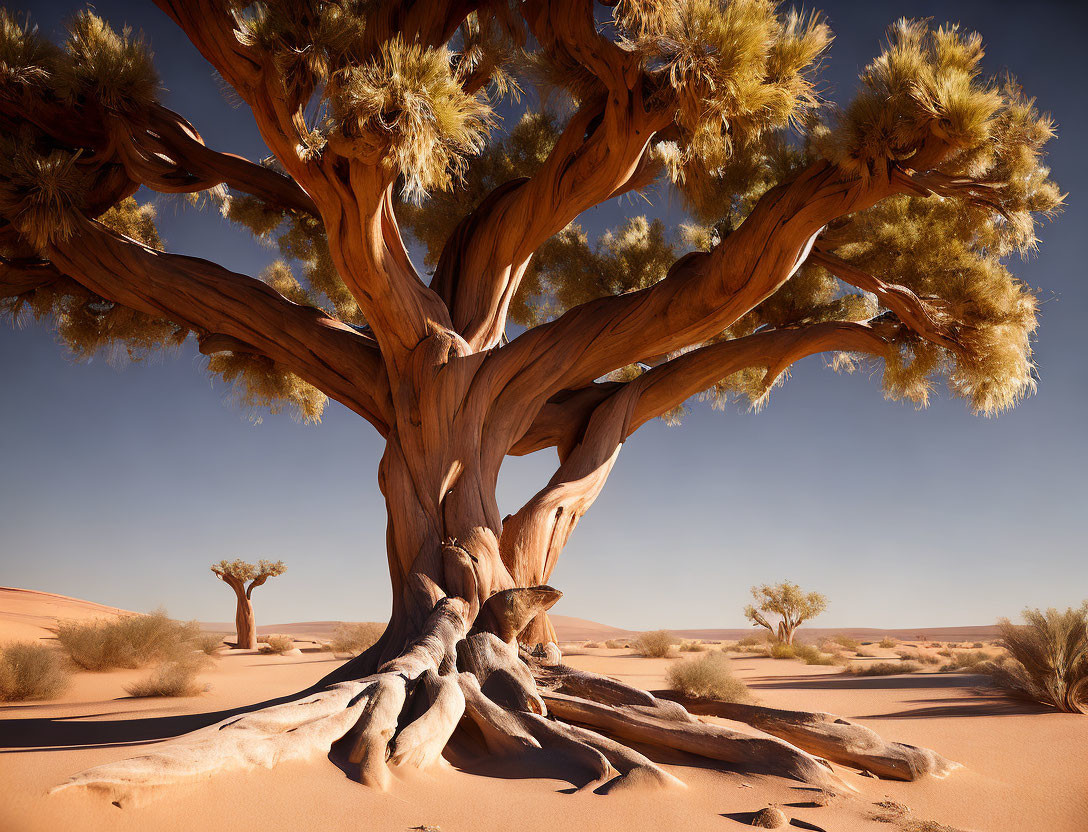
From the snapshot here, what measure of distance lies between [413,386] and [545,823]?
13.6ft

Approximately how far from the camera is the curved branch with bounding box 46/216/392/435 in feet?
23.2

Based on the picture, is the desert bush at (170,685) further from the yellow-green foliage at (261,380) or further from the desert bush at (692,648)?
the desert bush at (692,648)

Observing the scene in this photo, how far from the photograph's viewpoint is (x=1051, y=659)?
739 cm

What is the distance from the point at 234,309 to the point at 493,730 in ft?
17.3

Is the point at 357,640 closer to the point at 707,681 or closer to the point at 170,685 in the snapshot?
the point at 170,685

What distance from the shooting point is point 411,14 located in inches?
250

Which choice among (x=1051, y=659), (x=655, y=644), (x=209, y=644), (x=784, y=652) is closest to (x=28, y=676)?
(x=209, y=644)

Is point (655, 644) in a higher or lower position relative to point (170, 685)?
lower

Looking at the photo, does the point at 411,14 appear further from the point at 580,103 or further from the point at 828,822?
the point at 828,822

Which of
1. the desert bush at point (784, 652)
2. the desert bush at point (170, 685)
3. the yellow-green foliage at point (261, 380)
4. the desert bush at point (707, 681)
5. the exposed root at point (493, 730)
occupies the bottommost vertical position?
the desert bush at point (784, 652)

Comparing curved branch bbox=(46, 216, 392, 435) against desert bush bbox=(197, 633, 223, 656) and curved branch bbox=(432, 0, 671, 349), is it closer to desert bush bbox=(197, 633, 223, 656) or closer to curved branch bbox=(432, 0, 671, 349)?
curved branch bbox=(432, 0, 671, 349)

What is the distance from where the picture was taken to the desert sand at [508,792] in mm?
2832

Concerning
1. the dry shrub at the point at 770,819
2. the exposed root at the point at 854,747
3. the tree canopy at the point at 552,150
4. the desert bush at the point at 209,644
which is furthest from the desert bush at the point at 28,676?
the dry shrub at the point at 770,819

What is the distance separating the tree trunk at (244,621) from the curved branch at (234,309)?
12627mm
